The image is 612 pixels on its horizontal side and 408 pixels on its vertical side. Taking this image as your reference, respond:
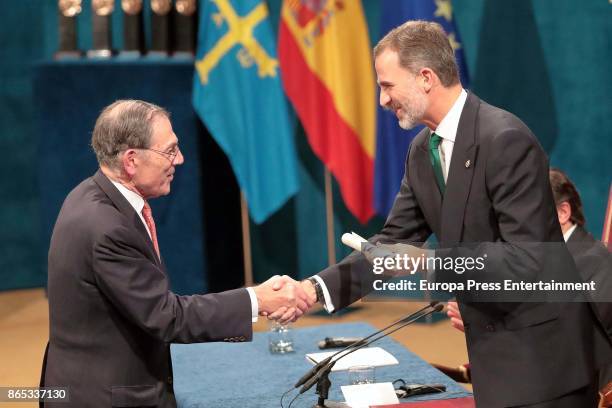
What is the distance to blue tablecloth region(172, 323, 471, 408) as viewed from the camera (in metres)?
2.95

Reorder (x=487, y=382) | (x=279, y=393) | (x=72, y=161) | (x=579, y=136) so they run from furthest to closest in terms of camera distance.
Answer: (x=72, y=161)
(x=579, y=136)
(x=279, y=393)
(x=487, y=382)

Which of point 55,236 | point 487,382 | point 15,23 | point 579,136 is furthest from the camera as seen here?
point 15,23

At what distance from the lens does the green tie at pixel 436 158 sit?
2.64m

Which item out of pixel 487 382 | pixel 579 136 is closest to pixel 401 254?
pixel 487 382

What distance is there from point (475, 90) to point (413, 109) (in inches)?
179

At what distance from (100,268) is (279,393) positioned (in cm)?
83

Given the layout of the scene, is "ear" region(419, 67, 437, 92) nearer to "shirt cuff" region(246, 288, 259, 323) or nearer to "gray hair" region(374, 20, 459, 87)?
"gray hair" region(374, 20, 459, 87)

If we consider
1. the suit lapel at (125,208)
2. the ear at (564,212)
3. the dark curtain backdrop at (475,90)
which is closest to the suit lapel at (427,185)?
the suit lapel at (125,208)

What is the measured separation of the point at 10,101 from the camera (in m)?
8.48

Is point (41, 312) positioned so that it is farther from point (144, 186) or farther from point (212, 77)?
point (144, 186)

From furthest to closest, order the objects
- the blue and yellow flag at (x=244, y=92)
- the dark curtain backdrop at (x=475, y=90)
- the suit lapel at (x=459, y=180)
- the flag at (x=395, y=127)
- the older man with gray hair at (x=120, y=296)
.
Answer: the blue and yellow flag at (x=244, y=92) < the dark curtain backdrop at (x=475, y=90) < the flag at (x=395, y=127) < the older man with gray hair at (x=120, y=296) < the suit lapel at (x=459, y=180)

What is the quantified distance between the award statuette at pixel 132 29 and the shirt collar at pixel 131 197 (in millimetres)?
4758

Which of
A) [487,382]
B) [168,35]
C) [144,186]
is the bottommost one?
[487,382]

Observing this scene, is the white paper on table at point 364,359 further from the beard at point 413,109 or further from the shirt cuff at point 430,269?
the beard at point 413,109
